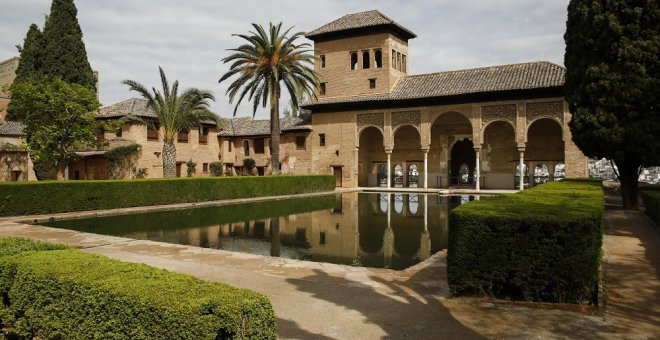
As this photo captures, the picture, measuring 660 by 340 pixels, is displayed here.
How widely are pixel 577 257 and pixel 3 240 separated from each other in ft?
21.8

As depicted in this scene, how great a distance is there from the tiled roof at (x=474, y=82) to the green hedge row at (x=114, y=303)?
28666mm

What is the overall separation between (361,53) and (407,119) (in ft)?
21.9

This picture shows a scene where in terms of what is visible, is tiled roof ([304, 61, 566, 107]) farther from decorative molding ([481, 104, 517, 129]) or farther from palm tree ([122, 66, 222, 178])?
palm tree ([122, 66, 222, 178])

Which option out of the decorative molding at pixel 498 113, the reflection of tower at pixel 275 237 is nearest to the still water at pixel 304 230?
the reflection of tower at pixel 275 237

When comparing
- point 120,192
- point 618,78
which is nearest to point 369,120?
point 120,192

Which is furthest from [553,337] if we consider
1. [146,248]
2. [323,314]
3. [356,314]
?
[146,248]

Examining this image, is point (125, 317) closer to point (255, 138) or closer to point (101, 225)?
point (101, 225)

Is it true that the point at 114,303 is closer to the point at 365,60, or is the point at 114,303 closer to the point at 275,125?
the point at 275,125

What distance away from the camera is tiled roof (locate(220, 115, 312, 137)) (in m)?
38.3

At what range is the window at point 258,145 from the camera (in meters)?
40.2

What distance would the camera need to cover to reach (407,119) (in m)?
33.7

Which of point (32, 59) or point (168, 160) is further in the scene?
point (32, 59)

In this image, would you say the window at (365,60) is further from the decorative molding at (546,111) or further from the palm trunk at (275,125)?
the decorative molding at (546,111)

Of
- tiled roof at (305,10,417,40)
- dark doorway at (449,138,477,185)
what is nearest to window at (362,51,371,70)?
tiled roof at (305,10,417,40)
